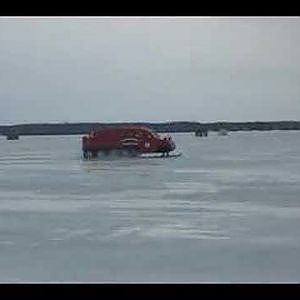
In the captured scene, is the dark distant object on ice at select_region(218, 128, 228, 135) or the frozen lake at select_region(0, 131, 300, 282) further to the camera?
the dark distant object on ice at select_region(218, 128, 228, 135)

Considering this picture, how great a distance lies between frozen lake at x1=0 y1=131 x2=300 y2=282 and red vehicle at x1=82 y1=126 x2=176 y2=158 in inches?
1.9

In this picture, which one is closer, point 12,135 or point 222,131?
point 12,135

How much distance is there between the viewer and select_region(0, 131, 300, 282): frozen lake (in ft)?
6.91

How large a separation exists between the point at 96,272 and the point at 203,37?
820 mm

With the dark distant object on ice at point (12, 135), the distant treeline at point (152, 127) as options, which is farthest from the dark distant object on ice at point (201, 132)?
the dark distant object on ice at point (12, 135)

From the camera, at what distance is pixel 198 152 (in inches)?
106

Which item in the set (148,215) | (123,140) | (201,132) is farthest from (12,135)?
(201,132)

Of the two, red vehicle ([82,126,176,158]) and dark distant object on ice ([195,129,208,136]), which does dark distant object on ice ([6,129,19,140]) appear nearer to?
red vehicle ([82,126,176,158])

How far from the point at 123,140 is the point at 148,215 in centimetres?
31

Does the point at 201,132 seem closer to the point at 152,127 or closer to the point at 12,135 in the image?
the point at 152,127

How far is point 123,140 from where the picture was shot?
8.05 ft

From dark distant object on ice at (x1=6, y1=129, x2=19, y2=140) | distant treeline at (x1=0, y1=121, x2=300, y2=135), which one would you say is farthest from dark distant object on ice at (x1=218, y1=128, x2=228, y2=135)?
dark distant object on ice at (x1=6, y1=129, x2=19, y2=140)
